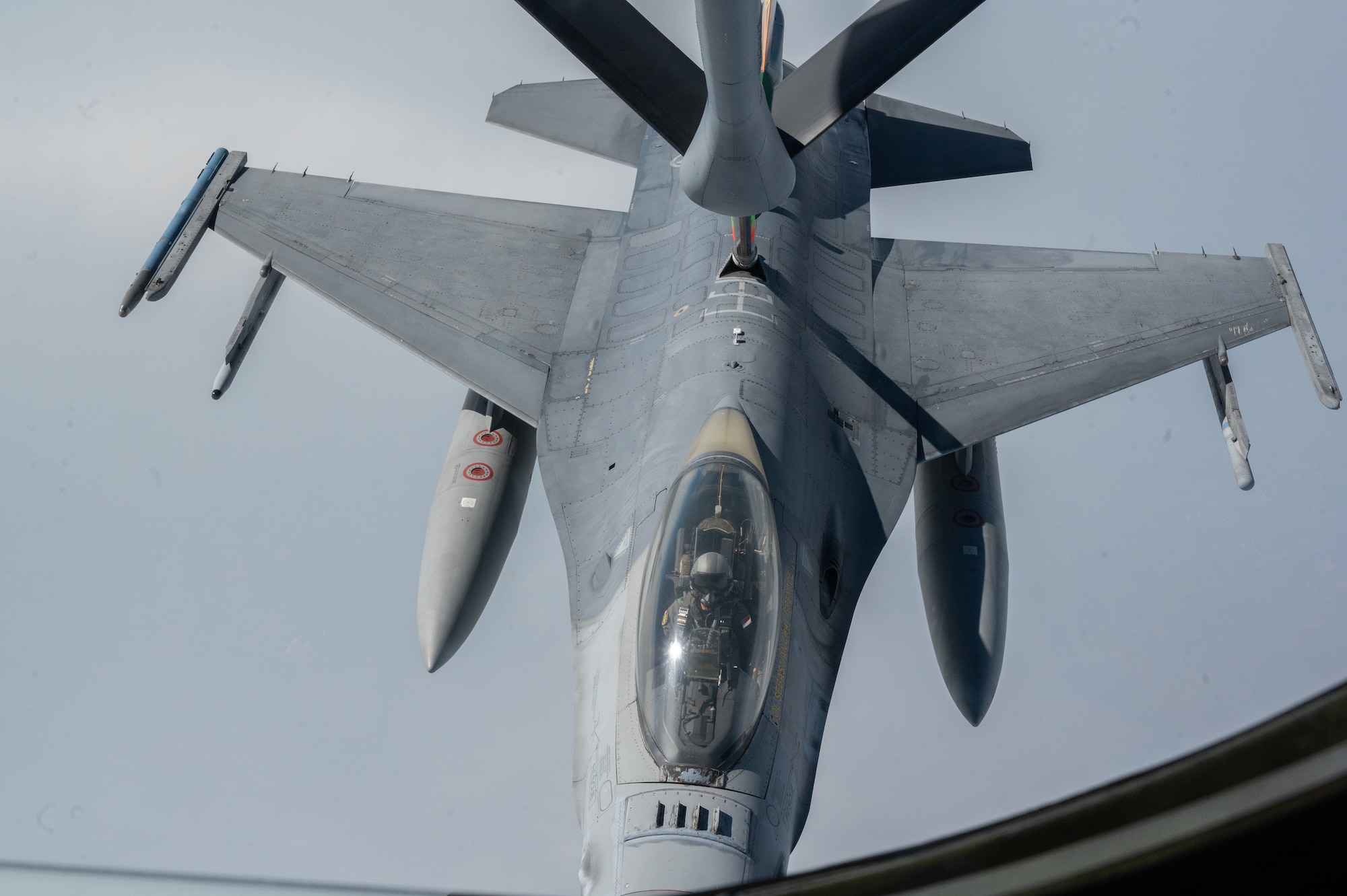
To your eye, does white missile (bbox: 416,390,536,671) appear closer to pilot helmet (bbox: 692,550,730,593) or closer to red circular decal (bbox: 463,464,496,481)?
red circular decal (bbox: 463,464,496,481)

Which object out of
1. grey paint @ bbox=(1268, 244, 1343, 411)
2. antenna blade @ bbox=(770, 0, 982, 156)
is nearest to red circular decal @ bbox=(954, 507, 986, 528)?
grey paint @ bbox=(1268, 244, 1343, 411)

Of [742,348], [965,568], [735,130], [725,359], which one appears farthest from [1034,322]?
[735,130]

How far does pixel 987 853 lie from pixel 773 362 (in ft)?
20.1

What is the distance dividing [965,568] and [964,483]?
927 mm

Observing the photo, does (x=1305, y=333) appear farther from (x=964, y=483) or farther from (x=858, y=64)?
(x=858, y=64)

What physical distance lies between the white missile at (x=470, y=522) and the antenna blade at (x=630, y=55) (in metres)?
3.47

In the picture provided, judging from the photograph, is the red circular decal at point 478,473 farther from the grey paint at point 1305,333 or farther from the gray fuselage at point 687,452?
the grey paint at point 1305,333

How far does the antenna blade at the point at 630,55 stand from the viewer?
638 cm

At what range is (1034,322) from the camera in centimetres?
893

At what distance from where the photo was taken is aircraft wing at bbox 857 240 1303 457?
810 cm

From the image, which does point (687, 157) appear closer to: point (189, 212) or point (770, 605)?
point (770, 605)

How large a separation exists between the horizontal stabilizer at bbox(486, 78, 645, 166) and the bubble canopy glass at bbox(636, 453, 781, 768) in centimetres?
662

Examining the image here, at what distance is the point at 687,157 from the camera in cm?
571

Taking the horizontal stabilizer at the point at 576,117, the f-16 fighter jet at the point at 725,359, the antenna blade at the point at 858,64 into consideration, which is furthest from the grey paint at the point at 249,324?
the antenna blade at the point at 858,64
